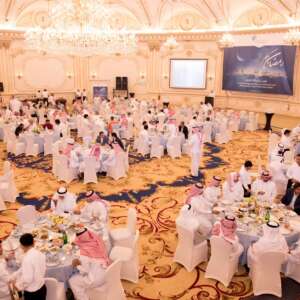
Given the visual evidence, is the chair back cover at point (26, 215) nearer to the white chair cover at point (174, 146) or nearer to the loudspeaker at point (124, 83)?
the white chair cover at point (174, 146)

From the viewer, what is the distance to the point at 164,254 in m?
5.66

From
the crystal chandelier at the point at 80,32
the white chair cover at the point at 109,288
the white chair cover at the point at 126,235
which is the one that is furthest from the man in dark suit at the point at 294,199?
the crystal chandelier at the point at 80,32

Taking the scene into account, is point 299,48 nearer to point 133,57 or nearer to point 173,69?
point 173,69

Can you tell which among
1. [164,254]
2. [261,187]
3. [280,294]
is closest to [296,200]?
[261,187]

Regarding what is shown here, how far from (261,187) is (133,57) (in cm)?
1587

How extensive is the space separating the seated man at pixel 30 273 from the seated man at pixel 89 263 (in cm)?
49

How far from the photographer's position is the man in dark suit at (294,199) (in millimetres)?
6020

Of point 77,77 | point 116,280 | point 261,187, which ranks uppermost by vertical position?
point 77,77

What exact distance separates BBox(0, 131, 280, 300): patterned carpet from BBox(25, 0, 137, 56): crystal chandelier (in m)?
3.68

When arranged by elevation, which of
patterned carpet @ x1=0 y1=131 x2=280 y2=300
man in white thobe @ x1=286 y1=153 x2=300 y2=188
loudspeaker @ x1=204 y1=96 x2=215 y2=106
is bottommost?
patterned carpet @ x1=0 y1=131 x2=280 y2=300

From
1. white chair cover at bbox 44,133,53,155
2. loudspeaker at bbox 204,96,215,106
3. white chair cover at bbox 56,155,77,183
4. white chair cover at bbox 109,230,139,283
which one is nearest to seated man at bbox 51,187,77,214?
white chair cover at bbox 109,230,139,283

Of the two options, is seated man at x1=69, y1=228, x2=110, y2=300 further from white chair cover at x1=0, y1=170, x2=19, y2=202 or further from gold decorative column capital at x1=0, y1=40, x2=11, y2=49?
gold decorative column capital at x1=0, y1=40, x2=11, y2=49

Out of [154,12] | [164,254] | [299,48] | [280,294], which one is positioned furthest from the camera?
[154,12]

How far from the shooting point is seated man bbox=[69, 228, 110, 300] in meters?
4.04
